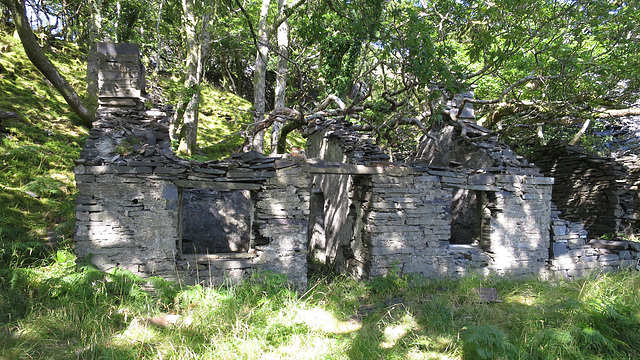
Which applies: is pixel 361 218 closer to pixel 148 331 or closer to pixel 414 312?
pixel 414 312

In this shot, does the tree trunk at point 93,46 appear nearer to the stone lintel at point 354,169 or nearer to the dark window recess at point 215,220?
the dark window recess at point 215,220

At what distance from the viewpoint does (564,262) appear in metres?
7.17

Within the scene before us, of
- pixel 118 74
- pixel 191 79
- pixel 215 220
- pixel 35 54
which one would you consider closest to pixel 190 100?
pixel 191 79

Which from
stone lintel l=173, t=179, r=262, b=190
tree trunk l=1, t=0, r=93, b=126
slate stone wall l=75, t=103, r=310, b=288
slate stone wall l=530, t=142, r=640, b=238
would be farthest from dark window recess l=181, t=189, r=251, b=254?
slate stone wall l=530, t=142, r=640, b=238

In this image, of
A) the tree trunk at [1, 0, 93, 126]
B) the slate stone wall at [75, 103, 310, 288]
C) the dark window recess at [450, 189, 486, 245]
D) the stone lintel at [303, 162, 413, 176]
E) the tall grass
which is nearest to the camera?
the tall grass

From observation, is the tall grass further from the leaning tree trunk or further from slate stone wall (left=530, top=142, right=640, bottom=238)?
slate stone wall (left=530, top=142, right=640, bottom=238)

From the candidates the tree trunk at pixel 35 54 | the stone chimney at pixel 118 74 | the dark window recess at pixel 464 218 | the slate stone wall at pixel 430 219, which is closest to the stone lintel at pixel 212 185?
the slate stone wall at pixel 430 219

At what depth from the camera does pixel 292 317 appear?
4.50 meters

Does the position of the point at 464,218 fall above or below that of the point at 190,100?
below

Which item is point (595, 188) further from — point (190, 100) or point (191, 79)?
point (191, 79)

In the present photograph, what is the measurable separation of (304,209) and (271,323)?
6.66 feet

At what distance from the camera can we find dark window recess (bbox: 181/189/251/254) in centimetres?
836

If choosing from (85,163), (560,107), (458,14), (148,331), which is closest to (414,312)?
(148,331)

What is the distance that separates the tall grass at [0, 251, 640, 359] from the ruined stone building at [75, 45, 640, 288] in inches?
21.1
